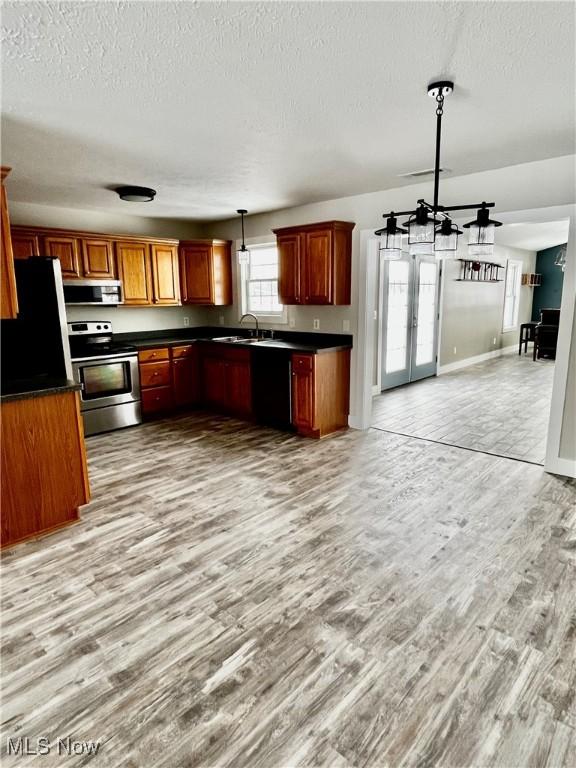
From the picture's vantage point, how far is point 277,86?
2.16 m

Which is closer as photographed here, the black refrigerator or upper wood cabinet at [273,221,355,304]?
the black refrigerator

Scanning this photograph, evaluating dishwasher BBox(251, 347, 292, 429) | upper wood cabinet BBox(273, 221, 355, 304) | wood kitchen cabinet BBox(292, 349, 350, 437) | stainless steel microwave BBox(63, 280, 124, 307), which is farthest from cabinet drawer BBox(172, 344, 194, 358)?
wood kitchen cabinet BBox(292, 349, 350, 437)

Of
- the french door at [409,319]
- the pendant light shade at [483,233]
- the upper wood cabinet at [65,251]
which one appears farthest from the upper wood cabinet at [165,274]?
the pendant light shade at [483,233]

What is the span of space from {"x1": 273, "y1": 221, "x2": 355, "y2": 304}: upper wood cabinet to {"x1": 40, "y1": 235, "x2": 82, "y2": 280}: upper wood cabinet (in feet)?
7.44

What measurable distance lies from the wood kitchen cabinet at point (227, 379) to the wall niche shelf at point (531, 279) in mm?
8702

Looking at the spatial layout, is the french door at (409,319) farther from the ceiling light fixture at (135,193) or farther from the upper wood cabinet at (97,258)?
the upper wood cabinet at (97,258)

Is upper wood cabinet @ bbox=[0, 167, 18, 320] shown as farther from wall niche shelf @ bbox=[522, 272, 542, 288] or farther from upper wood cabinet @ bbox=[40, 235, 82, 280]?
wall niche shelf @ bbox=[522, 272, 542, 288]

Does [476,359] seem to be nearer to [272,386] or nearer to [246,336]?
[246,336]

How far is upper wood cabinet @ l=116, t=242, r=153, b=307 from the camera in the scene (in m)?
5.30

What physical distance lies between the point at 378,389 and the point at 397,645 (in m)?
5.03

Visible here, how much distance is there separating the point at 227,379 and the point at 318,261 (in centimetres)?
186

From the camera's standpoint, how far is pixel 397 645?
6.37 feet

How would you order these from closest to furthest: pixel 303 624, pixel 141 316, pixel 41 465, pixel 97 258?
1. pixel 303 624
2. pixel 41 465
3. pixel 97 258
4. pixel 141 316

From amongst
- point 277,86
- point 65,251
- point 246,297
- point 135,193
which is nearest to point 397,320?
point 246,297
